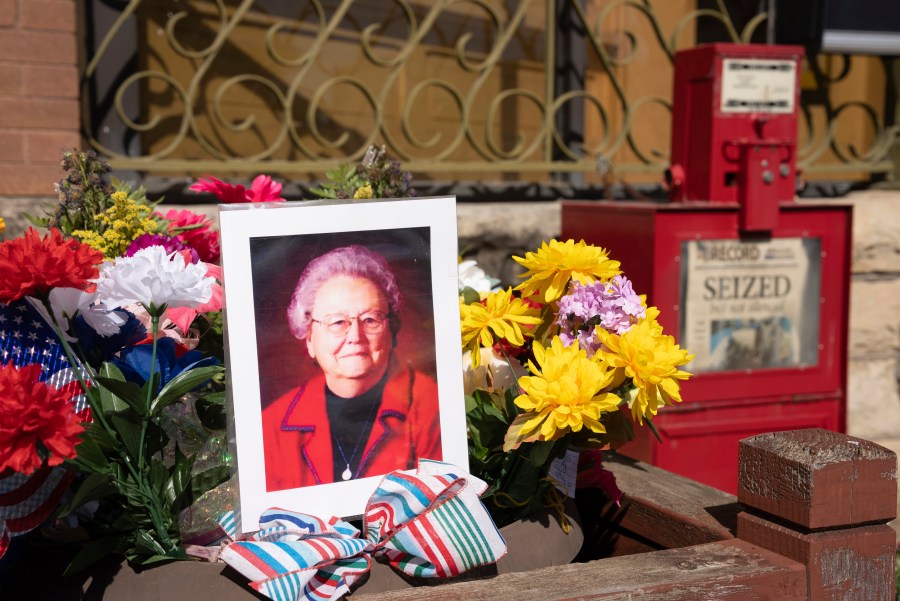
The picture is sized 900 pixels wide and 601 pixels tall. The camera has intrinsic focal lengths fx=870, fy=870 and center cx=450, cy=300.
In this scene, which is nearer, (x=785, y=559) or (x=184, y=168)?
(x=785, y=559)

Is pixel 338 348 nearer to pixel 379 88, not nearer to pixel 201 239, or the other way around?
pixel 201 239

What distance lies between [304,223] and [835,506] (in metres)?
0.68

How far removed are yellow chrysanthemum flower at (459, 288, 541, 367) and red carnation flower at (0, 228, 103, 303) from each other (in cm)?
45

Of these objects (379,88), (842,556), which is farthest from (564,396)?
(379,88)

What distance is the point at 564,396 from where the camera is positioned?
0.93 meters

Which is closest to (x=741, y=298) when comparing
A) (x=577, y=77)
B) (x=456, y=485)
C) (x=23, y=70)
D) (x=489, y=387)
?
(x=577, y=77)

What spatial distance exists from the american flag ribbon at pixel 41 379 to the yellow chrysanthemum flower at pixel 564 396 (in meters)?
0.48

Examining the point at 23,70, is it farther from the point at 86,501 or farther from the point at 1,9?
the point at 86,501

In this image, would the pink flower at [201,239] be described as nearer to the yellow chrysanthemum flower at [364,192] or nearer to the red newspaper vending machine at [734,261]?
the yellow chrysanthemum flower at [364,192]

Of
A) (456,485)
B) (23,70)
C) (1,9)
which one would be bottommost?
(456,485)

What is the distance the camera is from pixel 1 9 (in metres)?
2.37

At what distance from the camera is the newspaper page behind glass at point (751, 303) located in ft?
8.74

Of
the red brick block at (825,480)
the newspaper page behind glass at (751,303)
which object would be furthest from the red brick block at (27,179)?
the red brick block at (825,480)

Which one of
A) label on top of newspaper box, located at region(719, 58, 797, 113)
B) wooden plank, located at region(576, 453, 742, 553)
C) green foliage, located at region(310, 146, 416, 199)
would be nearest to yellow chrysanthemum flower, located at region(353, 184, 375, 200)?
green foliage, located at region(310, 146, 416, 199)
